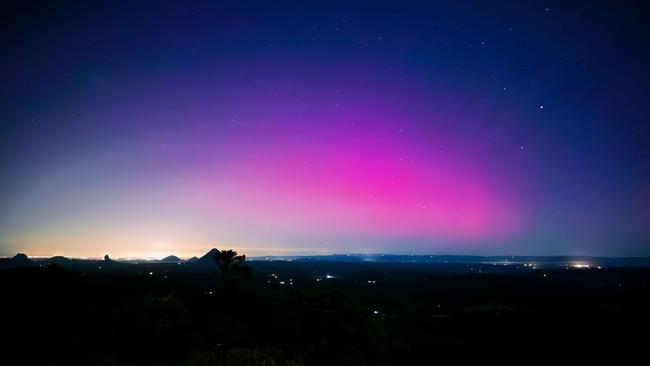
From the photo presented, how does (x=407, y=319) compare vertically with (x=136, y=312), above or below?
below

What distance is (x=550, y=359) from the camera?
44.8 metres

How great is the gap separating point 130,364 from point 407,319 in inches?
1993

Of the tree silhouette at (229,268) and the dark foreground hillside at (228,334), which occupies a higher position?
the tree silhouette at (229,268)

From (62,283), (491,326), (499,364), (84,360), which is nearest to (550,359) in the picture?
(499,364)

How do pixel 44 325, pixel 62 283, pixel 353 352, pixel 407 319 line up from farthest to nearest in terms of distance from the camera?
1. pixel 407 319
2. pixel 62 283
3. pixel 353 352
4. pixel 44 325

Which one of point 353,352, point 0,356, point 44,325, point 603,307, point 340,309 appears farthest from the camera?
point 603,307

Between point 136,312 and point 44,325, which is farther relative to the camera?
point 136,312

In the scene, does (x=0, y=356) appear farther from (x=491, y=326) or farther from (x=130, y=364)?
(x=491, y=326)

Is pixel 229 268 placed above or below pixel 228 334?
above

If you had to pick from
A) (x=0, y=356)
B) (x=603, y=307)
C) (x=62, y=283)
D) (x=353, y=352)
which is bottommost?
(x=603, y=307)

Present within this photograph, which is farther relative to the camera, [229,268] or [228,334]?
[228,334]

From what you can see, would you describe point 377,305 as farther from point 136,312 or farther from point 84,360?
point 84,360

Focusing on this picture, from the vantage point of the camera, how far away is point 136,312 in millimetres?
36531

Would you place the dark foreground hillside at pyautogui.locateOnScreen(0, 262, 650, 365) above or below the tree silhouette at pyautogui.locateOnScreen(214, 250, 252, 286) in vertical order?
below
